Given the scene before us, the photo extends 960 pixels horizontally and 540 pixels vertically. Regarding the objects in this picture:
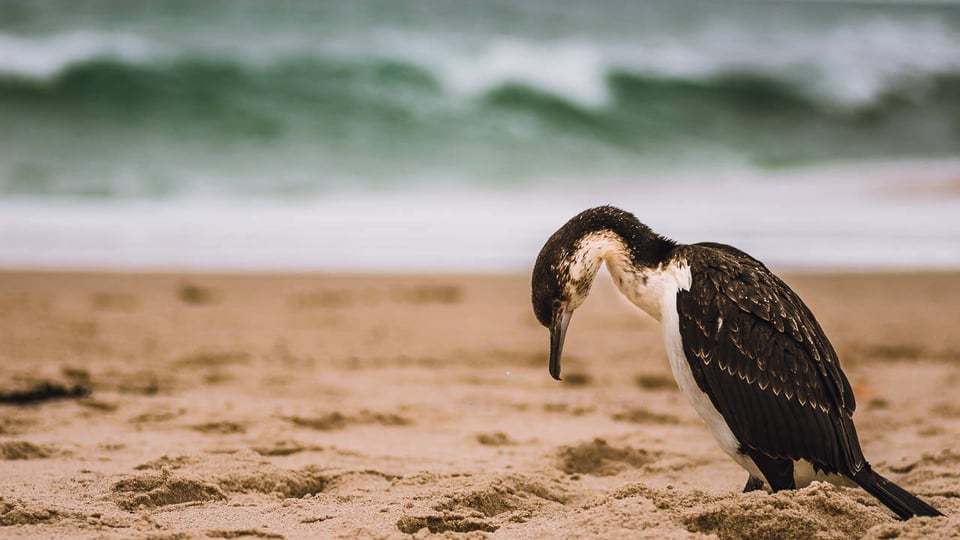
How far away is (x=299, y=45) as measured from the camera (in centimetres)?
1838

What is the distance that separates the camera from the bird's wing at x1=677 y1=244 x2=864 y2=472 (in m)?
3.04

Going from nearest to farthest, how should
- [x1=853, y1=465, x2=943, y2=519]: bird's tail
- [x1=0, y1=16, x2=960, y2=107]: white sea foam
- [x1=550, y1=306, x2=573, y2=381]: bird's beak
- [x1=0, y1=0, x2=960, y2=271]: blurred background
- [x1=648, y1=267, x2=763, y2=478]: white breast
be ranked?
[x1=853, y1=465, x2=943, y2=519]: bird's tail < [x1=648, y1=267, x2=763, y2=478]: white breast < [x1=550, y1=306, x2=573, y2=381]: bird's beak < [x1=0, y1=0, x2=960, y2=271]: blurred background < [x1=0, y1=16, x2=960, y2=107]: white sea foam

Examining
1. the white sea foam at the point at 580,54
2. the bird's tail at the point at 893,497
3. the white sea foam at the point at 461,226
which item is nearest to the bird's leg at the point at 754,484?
the bird's tail at the point at 893,497

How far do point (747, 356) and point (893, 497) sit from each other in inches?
23.4

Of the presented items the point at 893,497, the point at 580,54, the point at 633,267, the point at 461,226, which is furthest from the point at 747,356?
the point at 580,54

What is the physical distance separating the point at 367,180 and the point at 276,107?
3739mm

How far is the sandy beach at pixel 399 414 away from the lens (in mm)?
2965

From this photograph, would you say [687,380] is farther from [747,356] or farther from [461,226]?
[461,226]

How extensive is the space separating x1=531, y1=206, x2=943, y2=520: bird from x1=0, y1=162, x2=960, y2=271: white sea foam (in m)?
5.96

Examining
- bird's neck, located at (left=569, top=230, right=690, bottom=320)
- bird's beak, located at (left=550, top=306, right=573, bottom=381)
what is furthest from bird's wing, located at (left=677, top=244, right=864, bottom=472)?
bird's beak, located at (left=550, top=306, right=573, bottom=381)

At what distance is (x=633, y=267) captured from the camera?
3.28m

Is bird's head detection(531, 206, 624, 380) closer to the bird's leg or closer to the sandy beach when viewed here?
the sandy beach

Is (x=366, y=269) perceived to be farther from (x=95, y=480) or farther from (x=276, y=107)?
(x=276, y=107)

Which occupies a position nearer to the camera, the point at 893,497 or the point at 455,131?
the point at 893,497
